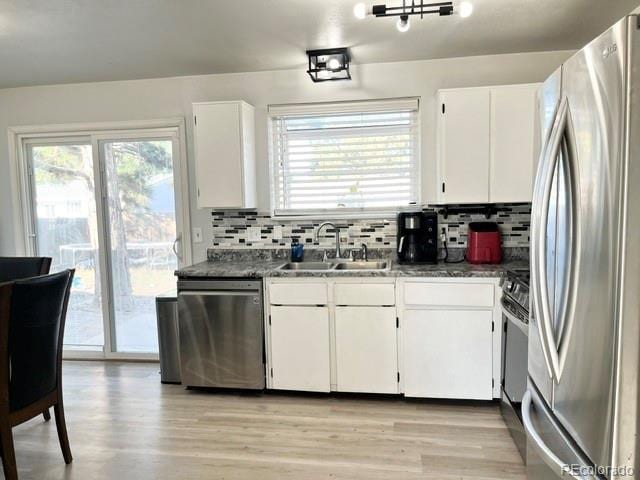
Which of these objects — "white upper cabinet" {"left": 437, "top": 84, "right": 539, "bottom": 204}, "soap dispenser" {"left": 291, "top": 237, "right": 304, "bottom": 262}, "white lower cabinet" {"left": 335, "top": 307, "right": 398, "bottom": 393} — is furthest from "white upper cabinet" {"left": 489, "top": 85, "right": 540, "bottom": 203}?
"soap dispenser" {"left": 291, "top": 237, "right": 304, "bottom": 262}

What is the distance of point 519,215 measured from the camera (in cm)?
325

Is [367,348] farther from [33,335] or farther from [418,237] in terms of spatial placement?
[33,335]

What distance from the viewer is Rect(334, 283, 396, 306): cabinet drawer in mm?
2828

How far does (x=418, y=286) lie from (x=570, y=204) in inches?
66.4

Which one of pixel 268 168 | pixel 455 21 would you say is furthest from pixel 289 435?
pixel 455 21

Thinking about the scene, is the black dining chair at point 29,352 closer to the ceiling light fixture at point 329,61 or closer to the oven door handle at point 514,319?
the ceiling light fixture at point 329,61

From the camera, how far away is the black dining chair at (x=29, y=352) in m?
1.97

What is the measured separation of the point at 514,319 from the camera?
7.54 ft

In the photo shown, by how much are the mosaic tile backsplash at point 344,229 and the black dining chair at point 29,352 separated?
144 cm

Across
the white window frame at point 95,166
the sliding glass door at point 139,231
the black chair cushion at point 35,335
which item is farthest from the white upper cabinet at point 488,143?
the black chair cushion at point 35,335

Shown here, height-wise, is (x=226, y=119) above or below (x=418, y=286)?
above

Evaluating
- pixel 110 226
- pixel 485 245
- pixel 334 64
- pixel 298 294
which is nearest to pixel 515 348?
pixel 485 245

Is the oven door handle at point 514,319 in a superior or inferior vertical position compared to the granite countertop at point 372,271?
inferior

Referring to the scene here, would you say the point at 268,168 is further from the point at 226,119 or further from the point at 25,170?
the point at 25,170
